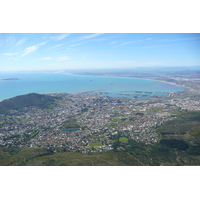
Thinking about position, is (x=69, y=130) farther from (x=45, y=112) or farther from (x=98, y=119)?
(x=45, y=112)

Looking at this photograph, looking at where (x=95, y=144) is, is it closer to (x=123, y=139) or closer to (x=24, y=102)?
(x=123, y=139)

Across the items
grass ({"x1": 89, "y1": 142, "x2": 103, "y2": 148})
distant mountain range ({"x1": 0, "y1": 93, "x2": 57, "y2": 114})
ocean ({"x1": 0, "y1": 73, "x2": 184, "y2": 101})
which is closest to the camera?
grass ({"x1": 89, "y1": 142, "x2": 103, "y2": 148})

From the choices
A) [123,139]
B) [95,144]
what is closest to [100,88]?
[123,139]

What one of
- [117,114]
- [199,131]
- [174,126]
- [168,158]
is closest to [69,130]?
[117,114]

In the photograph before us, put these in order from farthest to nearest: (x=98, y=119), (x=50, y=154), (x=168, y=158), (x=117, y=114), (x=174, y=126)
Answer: (x=117, y=114)
(x=98, y=119)
(x=174, y=126)
(x=50, y=154)
(x=168, y=158)

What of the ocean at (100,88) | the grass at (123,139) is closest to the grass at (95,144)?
the grass at (123,139)

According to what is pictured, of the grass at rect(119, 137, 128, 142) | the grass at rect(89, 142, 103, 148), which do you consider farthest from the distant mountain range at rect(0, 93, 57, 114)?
the grass at rect(119, 137, 128, 142)

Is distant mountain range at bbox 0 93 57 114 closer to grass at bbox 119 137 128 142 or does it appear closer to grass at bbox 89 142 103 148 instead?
grass at bbox 89 142 103 148

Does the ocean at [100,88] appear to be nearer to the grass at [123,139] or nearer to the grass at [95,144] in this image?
the grass at [123,139]
